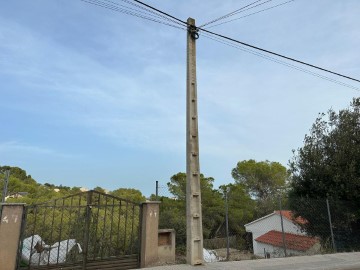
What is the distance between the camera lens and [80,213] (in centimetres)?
751

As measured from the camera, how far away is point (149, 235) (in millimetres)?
7805

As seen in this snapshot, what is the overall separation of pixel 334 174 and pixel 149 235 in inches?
363

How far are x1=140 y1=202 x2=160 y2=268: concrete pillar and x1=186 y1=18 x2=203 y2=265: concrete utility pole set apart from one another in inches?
34.1

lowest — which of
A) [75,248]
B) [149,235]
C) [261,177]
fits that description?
[75,248]

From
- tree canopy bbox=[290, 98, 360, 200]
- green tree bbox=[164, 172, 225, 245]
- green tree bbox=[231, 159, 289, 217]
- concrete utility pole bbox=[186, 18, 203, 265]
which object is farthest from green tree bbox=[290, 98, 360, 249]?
green tree bbox=[231, 159, 289, 217]

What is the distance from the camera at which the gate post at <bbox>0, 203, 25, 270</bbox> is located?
6.26 metres

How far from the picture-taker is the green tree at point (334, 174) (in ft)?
42.2

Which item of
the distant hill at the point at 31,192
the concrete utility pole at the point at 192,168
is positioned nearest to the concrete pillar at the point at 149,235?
the concrete utility pole at the point at 192,168

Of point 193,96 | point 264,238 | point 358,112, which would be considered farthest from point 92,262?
point 264,238

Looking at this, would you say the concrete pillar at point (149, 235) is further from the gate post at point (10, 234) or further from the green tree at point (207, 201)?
the green tree at point (207, 201)

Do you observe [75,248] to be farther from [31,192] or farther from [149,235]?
[31,192]

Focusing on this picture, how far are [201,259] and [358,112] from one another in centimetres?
1068

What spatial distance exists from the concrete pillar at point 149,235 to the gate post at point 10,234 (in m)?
2.79

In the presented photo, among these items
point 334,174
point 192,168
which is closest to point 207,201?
point 334,174
